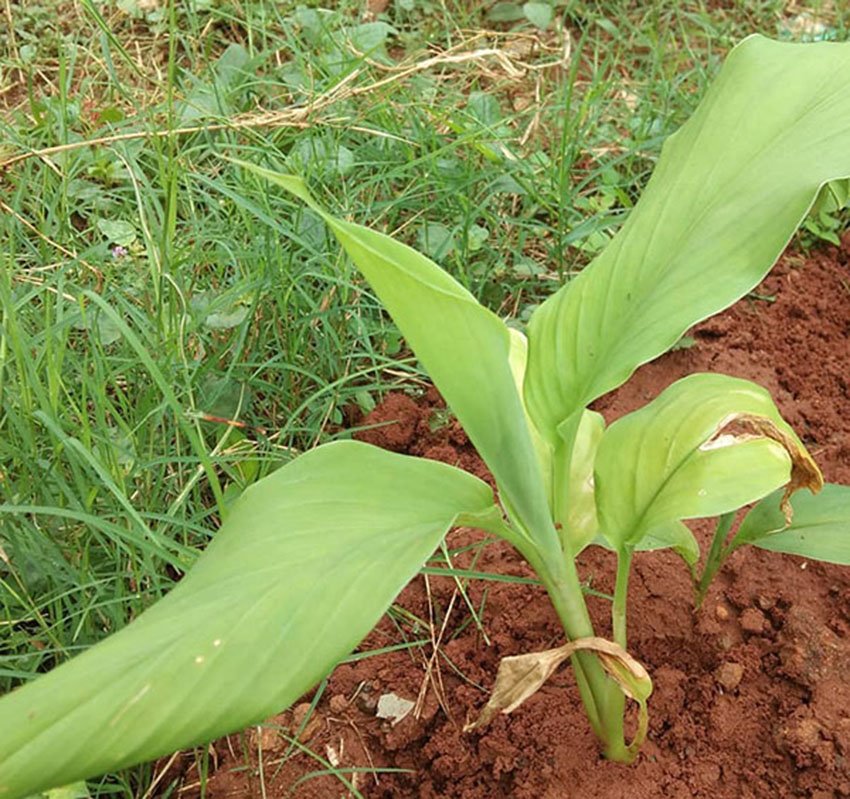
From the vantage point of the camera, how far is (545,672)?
33.8 inches

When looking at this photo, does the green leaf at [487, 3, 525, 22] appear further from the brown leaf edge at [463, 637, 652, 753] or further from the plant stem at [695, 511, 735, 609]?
the brown leaf edge at [463, 637, 652, 753]

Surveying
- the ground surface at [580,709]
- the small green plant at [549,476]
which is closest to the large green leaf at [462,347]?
the small green plant at [549,476]

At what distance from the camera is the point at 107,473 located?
1.10m

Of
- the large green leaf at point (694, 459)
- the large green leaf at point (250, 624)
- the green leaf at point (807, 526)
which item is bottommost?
the green leaf at point (807, 526)

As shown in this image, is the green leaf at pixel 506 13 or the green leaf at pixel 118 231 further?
the green leaf at pixel 506 13

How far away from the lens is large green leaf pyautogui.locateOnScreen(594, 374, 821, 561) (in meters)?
0.89

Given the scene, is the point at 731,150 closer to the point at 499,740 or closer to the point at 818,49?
the point at 818,49

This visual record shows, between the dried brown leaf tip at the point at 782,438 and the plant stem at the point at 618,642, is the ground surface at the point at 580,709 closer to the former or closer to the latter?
the plant stem at the point at 618,642

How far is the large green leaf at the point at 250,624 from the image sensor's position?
25.1 inches

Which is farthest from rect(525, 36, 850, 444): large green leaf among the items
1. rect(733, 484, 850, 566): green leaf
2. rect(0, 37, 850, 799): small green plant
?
rect(733, 484, 850, 566): green leaf

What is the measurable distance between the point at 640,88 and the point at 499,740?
1.37 meters

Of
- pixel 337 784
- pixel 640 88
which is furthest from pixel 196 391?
pixel 640 88

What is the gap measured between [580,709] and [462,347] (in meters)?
0.47

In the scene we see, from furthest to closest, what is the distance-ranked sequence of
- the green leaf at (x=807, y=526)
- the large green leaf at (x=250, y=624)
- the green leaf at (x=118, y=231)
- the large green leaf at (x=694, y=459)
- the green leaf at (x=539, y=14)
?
the green leaf at (x=539, y=14) → the green leaf at (x=118, y=231) → the green leaf at (x=807, y=526) → the large green leaf at (x=694, y=459) → the large green leaf at (x=250, y=624)
